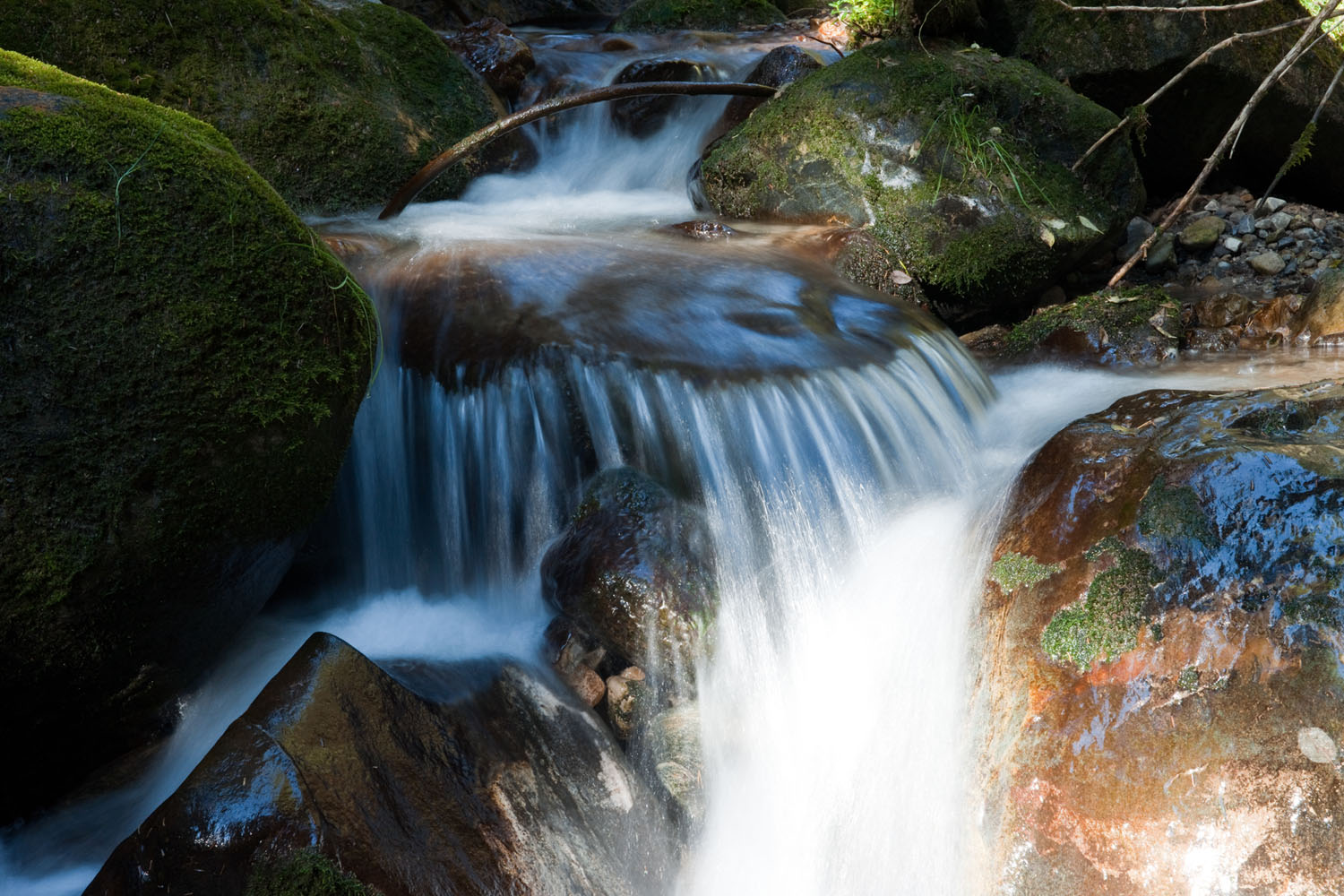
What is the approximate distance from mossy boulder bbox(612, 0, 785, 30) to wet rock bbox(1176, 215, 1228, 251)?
6285mm

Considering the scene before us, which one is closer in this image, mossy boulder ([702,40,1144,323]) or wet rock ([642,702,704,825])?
wet rock ([642,702,704,825])

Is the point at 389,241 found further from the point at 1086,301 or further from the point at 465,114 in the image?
the point at 1086,301

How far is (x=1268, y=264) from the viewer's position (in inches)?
247

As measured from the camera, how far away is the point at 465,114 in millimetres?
6836

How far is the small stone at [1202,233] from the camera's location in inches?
258

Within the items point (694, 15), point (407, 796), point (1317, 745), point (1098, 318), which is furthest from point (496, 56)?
point (1317, 745)

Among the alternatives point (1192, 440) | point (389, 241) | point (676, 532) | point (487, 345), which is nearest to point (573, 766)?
point (676, 532)

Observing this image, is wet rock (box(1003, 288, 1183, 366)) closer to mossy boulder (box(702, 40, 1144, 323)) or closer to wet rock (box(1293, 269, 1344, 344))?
mossy boulder (box(702, 40, 1144, 323))

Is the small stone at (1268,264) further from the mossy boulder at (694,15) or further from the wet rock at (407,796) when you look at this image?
the mossy boulder at (694,15)

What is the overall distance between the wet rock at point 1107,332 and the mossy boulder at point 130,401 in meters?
3.98

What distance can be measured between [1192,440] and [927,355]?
6.20ft

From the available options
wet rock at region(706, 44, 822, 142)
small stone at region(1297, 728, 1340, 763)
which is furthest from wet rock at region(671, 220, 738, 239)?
small stone at region(1297, 728, 1340, 763)

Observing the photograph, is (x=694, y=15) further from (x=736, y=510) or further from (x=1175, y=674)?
(x=1175, y=674)

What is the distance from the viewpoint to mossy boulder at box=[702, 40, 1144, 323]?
557 cm
